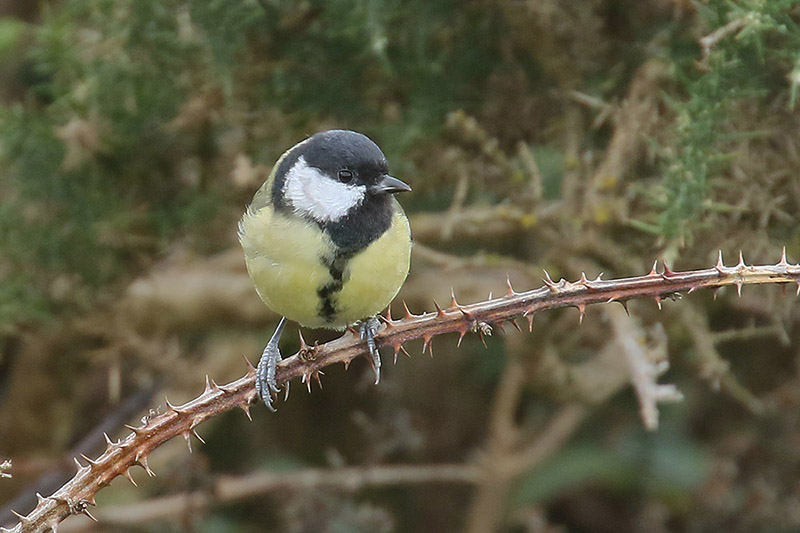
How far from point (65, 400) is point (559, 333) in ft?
5.06

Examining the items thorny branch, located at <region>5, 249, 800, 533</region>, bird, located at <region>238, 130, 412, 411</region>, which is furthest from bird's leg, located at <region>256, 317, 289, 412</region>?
thorny branch, located at <region>5, 249, 800, 533</region>

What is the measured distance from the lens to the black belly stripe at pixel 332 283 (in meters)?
1.93

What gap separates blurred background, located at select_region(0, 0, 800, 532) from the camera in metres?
2.22

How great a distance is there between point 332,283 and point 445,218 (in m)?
0.73

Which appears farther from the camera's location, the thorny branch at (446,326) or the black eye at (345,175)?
the black eye at (345,175)

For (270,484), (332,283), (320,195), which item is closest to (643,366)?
(332,283)

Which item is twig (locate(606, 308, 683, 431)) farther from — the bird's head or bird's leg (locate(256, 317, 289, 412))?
bird's leg (locate(256, 317, 289, 412))

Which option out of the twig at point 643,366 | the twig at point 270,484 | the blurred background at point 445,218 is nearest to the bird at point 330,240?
the blurred background at point 445,218

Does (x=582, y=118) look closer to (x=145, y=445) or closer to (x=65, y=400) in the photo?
(x=145, y=445)

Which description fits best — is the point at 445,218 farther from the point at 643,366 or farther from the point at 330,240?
the point at 643,366

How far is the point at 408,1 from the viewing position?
236 centimetres

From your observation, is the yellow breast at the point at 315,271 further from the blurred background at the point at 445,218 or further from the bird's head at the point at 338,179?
the blurred background at the point at 445,218

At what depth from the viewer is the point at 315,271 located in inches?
76.0

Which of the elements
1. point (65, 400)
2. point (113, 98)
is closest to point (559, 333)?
point (113, 98)
